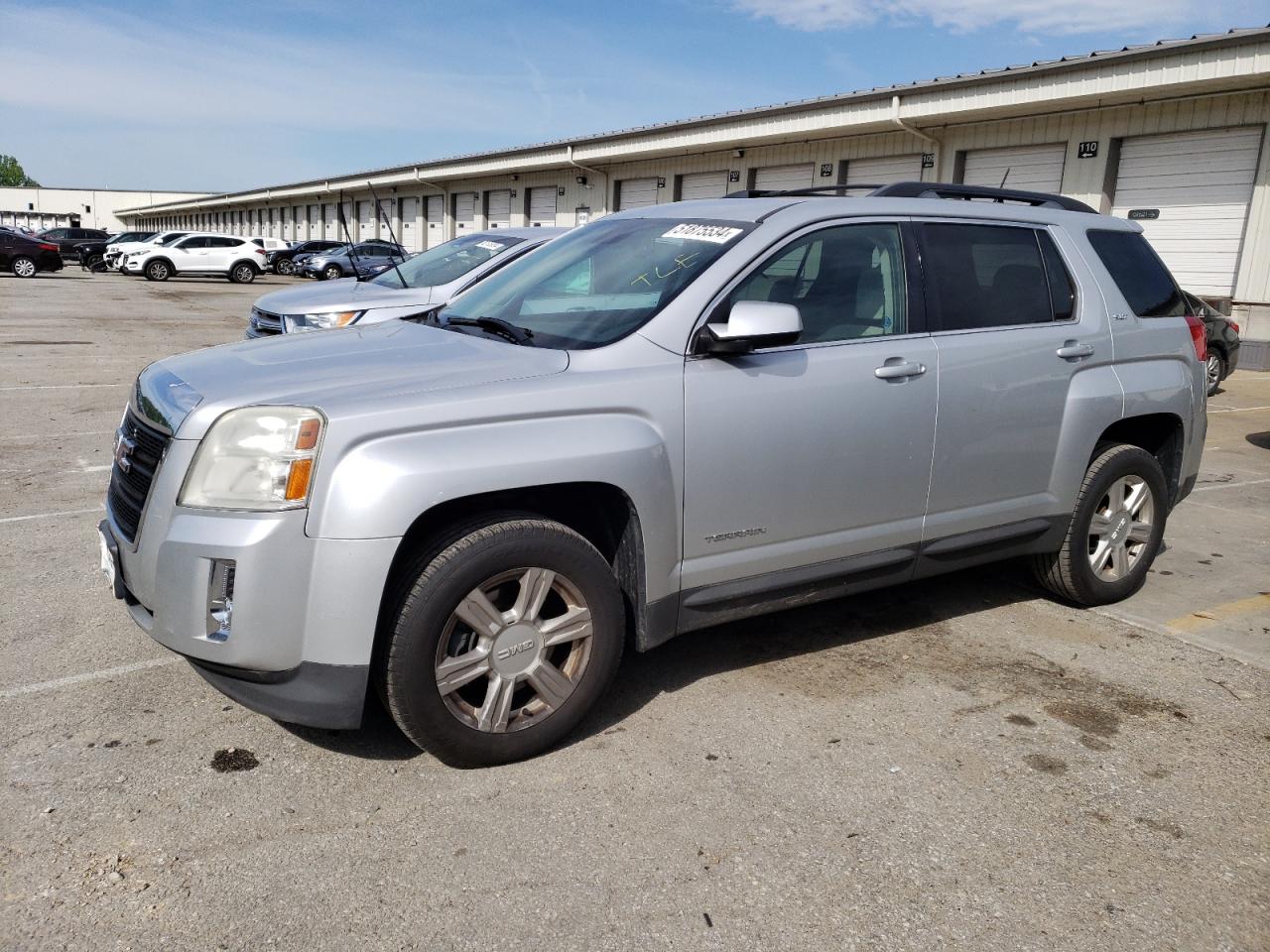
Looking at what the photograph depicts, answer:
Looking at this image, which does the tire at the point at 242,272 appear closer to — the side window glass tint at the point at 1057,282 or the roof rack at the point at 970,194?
the roof rack at the point at 970,194

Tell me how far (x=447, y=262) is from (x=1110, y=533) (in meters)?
6.73

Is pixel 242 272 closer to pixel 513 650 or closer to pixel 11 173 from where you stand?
pixel 513 650

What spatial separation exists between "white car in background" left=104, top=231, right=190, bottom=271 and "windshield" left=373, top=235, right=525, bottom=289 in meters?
29.9

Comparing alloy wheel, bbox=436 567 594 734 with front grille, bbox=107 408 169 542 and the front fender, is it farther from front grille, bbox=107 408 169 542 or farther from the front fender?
front grille, bbox=107 408 169 542

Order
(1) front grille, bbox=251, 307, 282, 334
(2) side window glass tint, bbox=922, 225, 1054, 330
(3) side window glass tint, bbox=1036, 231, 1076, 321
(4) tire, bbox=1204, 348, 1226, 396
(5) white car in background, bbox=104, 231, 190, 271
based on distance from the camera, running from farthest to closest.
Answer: (5) white car in background, bbox=104, 231, 190, 271
(4) tire, bbox=1204, 348, 1226, 396
(1) front grille, bbox=251, 307, 282, 334
(3) side window glass tint, bbox=1036, 231, 1076, 321
(2) side window glass tint, bbox=922, 225, 1054, 330

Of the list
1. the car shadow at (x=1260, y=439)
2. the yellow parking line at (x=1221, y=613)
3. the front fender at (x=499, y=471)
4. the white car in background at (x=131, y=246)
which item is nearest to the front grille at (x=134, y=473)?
the front fender at (x=499, y=471)

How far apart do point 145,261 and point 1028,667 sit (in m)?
37.2

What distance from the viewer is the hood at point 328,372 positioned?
298 cm

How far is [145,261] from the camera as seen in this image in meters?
35.3

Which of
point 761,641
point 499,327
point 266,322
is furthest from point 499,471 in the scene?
point 266,322

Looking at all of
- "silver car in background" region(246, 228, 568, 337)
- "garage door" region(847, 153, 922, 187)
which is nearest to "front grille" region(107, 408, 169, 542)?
"silver car in background" region(246, 228, 568, 337)

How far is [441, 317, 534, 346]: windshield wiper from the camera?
361cm

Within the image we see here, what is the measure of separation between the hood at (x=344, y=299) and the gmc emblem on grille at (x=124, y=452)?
5145mm

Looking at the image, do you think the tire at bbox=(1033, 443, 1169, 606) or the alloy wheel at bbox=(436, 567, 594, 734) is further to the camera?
the tire at bbox=(1033, 443, 1169, 606)
